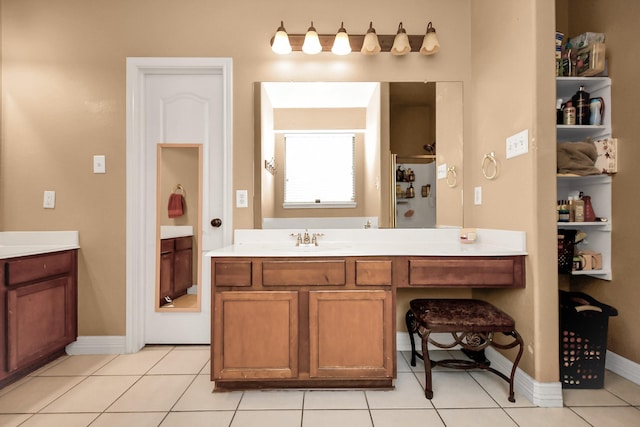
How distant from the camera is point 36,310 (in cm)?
211

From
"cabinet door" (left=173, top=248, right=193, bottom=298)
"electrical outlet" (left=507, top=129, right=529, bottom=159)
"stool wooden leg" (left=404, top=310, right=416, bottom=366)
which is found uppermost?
"electrical outlet" (left=507, top=129, right=529, bottom=159)

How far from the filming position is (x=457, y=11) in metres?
2.47

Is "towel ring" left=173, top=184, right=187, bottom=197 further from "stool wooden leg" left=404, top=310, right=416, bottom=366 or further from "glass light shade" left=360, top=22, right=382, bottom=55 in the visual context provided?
"stool wooden leg" left=404, top=310, right=416, bottom=366

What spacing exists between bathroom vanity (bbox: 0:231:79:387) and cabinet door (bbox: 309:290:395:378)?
169 cm

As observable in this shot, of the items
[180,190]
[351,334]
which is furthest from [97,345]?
[351,334]

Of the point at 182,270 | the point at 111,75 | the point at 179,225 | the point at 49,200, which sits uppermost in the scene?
the point at 111,75

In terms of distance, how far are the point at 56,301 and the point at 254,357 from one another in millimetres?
1453

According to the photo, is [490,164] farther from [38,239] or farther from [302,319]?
[38,239]

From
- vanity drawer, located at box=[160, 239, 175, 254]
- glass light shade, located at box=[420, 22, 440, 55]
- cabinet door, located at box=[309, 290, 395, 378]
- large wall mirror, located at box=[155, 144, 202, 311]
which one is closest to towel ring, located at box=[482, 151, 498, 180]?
glass light shade, located at box=[420, 22, 440, 55]

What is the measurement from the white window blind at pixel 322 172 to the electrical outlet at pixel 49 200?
64.5 inches

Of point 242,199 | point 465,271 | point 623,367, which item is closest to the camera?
point 465,271

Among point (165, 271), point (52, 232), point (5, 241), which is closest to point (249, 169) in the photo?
point (165, 271)

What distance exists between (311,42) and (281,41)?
203mm

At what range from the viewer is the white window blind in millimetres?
2422
